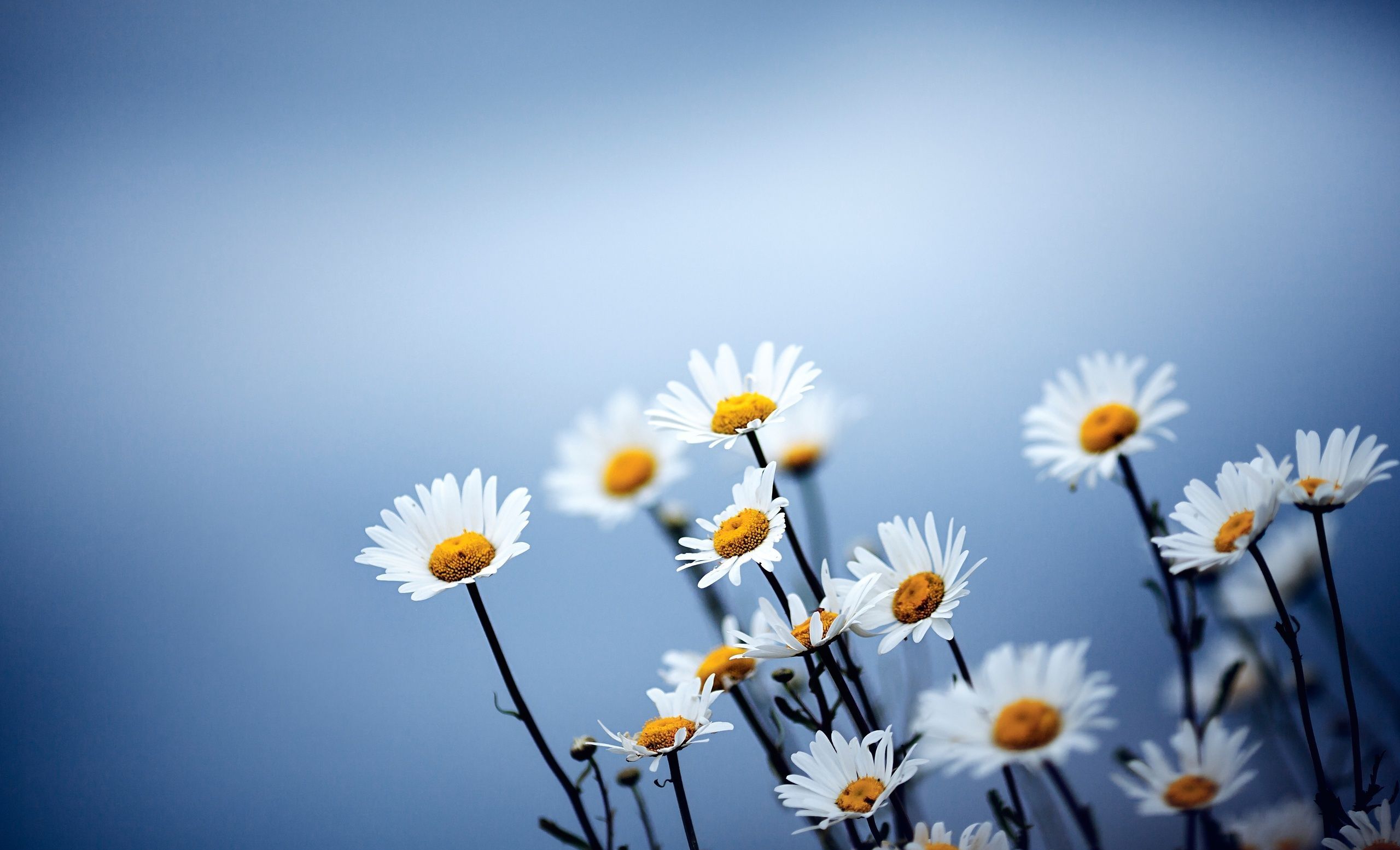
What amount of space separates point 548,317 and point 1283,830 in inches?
46.5

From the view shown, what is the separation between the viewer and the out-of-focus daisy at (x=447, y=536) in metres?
0.62

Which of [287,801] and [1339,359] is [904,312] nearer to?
[1339,359]

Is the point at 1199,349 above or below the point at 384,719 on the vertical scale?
above

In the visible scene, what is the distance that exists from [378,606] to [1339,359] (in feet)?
4.75

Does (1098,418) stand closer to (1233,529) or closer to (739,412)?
(1233,529)

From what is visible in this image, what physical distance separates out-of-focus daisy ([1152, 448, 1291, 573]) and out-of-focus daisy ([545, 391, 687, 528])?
593 mm

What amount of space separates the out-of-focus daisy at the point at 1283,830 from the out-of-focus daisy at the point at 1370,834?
0.32 ft

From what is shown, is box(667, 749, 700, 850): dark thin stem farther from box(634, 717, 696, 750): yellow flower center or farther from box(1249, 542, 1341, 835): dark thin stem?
box(1249, 542, 1341, 835): dark thin stem

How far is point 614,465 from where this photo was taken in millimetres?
1135

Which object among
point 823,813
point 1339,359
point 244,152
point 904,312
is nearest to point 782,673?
point 823,813

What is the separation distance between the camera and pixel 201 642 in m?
1.18

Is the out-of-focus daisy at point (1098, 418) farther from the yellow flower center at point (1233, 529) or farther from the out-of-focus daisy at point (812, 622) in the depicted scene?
the out-of-focus daisy at point (812, 622)

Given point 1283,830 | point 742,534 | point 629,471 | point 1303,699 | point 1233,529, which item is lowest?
point 1283,830

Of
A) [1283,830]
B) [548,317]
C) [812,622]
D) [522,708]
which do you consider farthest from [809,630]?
[548,317]
